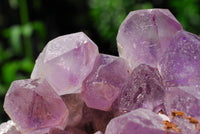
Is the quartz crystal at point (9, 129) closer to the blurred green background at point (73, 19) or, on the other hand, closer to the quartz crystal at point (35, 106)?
the quartz crystal at point (35, 106)

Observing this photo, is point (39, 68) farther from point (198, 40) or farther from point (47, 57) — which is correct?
point (198, 40)

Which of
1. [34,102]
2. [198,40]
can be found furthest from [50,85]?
[198,40]

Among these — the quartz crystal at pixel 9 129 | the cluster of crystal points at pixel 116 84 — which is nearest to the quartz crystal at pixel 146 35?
the cluster of crystal points at pixel 116 84

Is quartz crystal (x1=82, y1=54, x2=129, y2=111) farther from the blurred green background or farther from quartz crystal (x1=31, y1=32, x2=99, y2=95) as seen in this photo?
the blurred green background

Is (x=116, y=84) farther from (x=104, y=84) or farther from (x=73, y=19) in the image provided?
(x=73, y=19)

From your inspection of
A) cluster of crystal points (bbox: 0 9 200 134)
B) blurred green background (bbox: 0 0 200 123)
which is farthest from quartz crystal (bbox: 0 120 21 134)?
blurred green background (bbox: 0 0 200 123)
